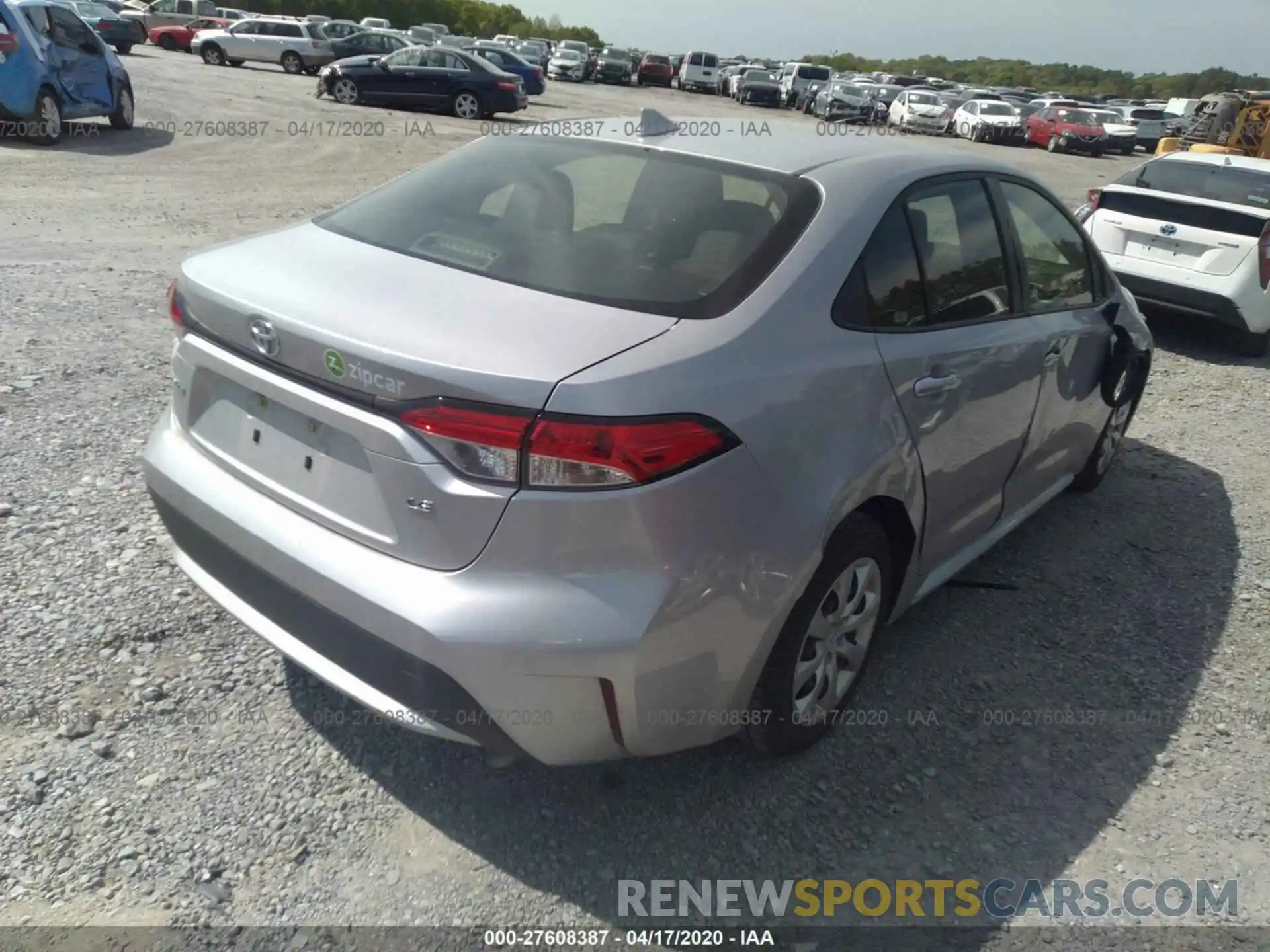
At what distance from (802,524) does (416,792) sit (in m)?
1.29

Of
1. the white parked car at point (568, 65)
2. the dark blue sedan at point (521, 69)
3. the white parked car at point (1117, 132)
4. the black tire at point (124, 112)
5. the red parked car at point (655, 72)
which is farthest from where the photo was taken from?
the red parked car at point (655, 72)

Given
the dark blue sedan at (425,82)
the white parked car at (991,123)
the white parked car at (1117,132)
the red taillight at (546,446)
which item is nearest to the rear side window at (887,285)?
the red taillight at (546,446)

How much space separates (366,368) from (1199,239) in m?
7.94

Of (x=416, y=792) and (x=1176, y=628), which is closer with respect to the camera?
(x=416, y=792)

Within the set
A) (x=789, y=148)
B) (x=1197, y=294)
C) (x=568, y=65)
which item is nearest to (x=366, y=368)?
(x=789, y=148)

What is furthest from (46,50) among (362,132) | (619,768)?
(619,768)

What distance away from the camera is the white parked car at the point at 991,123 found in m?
32.7

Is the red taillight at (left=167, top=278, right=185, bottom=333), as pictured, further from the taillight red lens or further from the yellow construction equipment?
the yellow construction equipment

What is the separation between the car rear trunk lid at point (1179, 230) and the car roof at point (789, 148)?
537cm

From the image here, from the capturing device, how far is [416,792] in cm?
273

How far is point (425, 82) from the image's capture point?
22.7 meters

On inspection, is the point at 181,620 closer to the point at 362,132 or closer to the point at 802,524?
the point at 802,524

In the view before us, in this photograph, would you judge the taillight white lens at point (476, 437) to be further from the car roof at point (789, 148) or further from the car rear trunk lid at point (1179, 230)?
the car rear trunk lid at point (1179, 230)

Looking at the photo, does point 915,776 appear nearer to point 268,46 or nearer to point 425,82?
point 425,82
